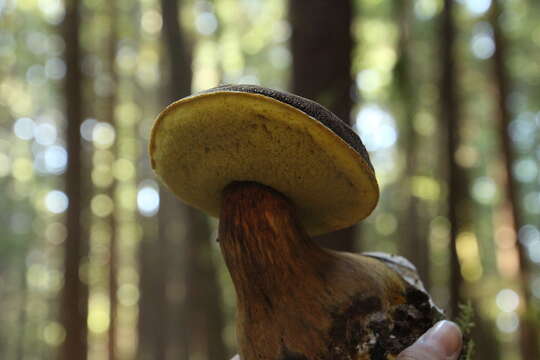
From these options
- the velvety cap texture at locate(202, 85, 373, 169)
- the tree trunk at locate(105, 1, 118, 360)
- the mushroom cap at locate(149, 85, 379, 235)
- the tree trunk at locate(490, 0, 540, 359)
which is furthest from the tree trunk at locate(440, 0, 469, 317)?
the tree trunk at locate(105, 1, 118, 360)

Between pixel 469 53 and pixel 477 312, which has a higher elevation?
pixel 469 53

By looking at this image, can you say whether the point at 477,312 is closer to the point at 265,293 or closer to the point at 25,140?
the point at 265,293

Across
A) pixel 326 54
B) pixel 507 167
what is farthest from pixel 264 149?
pixel 507 167

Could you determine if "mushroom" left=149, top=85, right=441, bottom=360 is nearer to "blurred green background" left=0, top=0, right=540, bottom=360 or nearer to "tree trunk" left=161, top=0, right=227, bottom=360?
"blurred green background" left=0, top=0, right=540, bottom=360

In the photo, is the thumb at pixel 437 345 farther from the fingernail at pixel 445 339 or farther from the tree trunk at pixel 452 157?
the tree trunk at pixel 452 157

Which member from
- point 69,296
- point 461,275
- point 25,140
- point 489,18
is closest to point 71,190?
point 69,296

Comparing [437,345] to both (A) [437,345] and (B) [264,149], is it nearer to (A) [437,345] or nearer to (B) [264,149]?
(A) [437,345]
